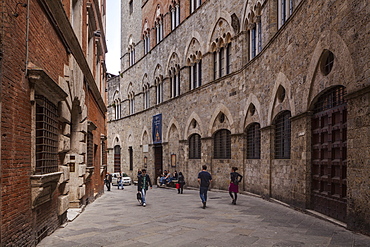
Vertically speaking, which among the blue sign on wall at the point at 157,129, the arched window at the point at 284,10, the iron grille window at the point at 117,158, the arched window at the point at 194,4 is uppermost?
the arched window at the point at 194,4

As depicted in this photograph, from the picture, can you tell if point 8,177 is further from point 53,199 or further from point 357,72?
point 357,72

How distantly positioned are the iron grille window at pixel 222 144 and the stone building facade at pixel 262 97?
56 mm

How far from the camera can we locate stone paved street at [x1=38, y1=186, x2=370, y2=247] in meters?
6.58

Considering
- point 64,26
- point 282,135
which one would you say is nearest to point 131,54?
point 282,135

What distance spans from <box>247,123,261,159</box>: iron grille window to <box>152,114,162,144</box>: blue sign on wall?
12.0 metres

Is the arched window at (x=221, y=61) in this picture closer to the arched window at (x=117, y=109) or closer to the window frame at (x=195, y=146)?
the window frame at (x=195, y=146)

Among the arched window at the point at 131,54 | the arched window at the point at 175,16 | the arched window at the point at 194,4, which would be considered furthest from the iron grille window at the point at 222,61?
the arched window at the point at 131,54

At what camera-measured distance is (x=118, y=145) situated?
1486 inches

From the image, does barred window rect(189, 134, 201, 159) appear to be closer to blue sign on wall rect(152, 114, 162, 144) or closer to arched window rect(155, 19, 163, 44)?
blue sign on wall rect(152, 114, 162, 144)

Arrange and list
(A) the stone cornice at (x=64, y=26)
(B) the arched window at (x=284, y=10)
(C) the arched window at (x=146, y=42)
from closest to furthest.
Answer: (A) the stone cornice at (x=64, y=26) → (B) the arched window at (x=284, y=10) → (C) the arched window at (x=146, y=42)

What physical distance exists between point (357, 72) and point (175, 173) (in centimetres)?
1729

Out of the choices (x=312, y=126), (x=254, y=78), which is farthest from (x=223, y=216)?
(x=254, y=78)

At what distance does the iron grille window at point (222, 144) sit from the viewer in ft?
58.6

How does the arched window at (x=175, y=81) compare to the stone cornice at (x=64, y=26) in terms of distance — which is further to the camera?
the arched window at (x=175, y=81)
